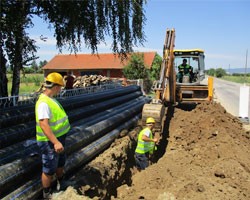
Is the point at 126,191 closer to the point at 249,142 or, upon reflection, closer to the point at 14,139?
the point at 14,139

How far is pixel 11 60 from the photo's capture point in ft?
24.0

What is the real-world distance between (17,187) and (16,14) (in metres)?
3.57

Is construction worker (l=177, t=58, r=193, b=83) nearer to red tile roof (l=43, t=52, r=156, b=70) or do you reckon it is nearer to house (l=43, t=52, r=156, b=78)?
house (l=43, t=52, r=156, b=78)

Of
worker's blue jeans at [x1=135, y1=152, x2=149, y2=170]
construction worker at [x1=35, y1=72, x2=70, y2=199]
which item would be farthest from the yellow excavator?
construction worker at [x1=35, y1=72, x2=70, y2=199]

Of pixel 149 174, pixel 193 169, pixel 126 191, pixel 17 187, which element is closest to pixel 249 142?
pixel 193 169

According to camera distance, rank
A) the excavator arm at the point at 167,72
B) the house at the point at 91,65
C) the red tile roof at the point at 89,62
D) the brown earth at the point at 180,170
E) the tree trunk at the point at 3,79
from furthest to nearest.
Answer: the red tile roof at the point at 89,62 < the house at the point at 91,65 < the excavator arm at the point at 167,72 < the tree trunk at the point at 3,79 < the brown earth at the point at 180,170

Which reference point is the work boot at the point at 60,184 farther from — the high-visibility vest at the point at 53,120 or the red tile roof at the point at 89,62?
the red tile roof at the point at 89,62

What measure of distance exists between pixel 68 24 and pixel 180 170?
3.98 meters

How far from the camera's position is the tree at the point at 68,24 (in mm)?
6012

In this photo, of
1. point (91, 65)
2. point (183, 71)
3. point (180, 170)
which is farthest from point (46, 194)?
point (91, 65)

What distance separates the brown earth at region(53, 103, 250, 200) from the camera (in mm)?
4547

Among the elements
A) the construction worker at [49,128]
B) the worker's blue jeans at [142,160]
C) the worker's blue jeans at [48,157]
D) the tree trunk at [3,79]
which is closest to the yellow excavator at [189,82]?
the worker's blue jeans at [142,160]

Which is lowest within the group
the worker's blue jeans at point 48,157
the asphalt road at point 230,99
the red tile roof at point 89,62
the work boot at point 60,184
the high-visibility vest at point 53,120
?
the asphalt road at point 230,99

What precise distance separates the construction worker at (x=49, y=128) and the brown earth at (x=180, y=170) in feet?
1.35
